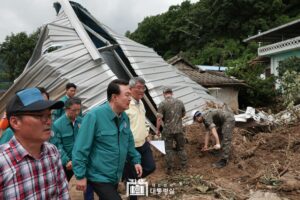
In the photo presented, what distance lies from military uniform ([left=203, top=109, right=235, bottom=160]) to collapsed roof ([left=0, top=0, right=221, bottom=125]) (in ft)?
9.18

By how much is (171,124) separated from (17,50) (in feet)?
88.2

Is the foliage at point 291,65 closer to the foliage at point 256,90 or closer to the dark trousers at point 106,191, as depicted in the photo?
the foliage at point 256,90

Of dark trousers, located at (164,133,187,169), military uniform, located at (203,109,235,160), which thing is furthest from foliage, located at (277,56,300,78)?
dark trousers, located at (164,133,187,169)

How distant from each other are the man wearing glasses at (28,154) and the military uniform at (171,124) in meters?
4.41

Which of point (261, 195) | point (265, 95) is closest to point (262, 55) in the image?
point (265, 95)

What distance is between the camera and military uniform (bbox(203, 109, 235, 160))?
6426 mm

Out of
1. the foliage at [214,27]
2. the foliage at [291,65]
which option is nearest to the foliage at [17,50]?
the foliage at [214,27]

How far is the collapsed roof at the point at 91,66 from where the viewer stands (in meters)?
9.23

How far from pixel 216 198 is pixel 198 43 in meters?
35.7

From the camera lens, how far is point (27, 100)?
1.89 metres

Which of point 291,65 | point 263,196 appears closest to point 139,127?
point 263,196

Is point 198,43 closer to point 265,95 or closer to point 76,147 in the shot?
point 265,95

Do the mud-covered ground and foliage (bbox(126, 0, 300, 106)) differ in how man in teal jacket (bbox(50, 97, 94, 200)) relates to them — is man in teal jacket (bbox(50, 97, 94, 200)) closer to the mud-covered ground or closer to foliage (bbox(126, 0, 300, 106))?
the mud-covered ground

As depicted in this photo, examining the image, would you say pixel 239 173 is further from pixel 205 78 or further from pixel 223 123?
pixel 205 78
